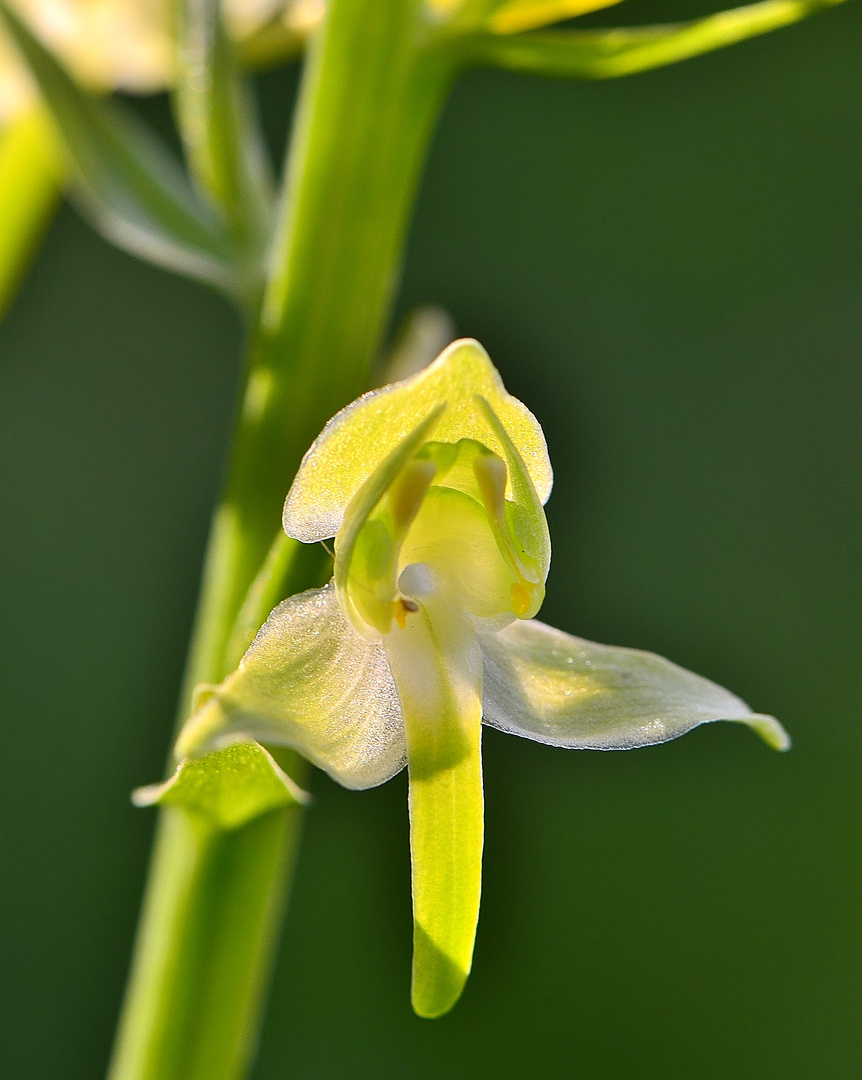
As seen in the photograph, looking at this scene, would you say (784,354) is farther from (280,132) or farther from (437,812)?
(437,812)

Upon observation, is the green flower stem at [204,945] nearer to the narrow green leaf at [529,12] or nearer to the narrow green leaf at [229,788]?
the narrow green leaf at [229,788]

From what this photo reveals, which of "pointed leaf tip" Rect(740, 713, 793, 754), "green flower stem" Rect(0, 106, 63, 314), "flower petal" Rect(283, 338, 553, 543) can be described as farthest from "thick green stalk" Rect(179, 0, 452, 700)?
"green flower stem" Rect(0, 106, 63, 314)

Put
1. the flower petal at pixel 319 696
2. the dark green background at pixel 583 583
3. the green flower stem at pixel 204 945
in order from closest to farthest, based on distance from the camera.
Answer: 1. the flower petal at pixel 319 696
2. the green flower stem at pixel 204 945
3. the dark green background at pixel 583 583

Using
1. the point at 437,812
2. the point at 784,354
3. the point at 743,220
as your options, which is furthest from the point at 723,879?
the point at 437,812

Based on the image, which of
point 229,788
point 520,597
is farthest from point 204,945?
point 520,597

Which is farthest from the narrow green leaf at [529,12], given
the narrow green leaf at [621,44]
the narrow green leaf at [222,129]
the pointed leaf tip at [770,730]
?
the pointed leaf tip at [770,730]

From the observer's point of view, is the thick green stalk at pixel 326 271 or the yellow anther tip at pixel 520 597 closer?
the yellow anther tip at pixel 520 597
